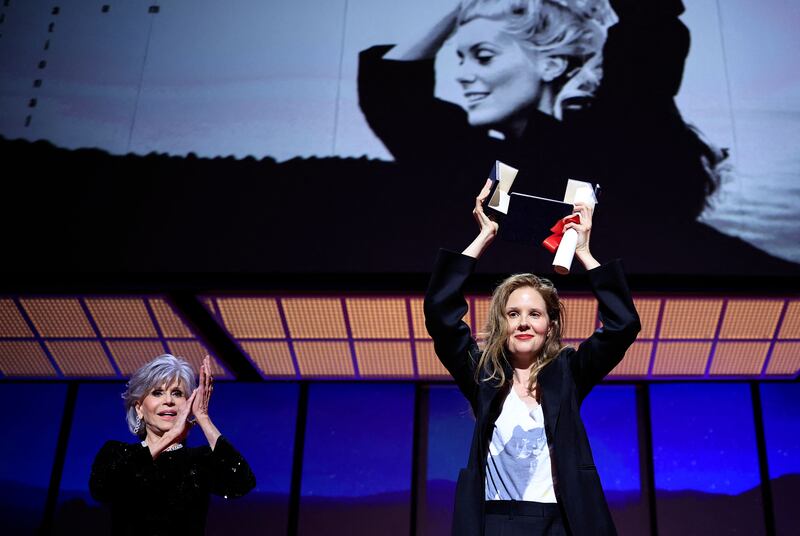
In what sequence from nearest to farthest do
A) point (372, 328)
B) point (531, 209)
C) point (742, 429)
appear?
point (531, 209) → point (372, 328) → point (742, 429)

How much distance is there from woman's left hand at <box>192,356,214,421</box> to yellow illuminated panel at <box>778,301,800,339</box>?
11.5 feet

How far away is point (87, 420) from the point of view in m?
5.53

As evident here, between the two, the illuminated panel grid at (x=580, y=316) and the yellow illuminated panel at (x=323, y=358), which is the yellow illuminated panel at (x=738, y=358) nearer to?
the illuminated panel grid at (x=580, y=316)

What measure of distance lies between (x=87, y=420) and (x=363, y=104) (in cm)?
293

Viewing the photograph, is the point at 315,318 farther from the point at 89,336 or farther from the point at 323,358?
the point at 89,336

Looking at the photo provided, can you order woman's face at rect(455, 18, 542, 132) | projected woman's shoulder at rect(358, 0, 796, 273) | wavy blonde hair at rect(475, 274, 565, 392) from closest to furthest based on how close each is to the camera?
wavy blonde hair at rect(475, 274, 565, 392) → projected woman's shoulder at rect(358, 0, 796, 273) → woman's face at rect(455, 18, 542, 132)

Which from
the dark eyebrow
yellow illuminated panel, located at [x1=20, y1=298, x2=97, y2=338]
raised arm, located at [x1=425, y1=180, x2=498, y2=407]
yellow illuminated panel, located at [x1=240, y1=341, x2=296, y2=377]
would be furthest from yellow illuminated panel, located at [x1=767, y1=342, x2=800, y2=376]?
yellow illuminated panel, located at [x1=20, y1=298, x2=97, y2=338]

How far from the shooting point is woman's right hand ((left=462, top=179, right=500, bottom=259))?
7.89ft

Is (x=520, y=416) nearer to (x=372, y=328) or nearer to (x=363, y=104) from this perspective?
(x=372, y=328)

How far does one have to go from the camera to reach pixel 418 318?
15.9 feet

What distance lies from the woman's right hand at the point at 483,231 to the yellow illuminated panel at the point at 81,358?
11.7 ft

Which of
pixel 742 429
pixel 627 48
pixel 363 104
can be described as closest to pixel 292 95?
pixel 363 104

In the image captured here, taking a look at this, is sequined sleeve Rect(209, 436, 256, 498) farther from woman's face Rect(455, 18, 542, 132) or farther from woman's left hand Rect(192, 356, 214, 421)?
woman's face Rect(455, 18, 542, 132)

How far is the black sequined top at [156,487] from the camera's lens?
2.37 meters
